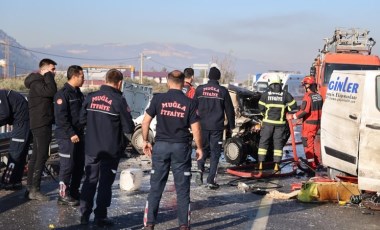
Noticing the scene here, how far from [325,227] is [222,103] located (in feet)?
9.28

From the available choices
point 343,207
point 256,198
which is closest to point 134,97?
point 256,198

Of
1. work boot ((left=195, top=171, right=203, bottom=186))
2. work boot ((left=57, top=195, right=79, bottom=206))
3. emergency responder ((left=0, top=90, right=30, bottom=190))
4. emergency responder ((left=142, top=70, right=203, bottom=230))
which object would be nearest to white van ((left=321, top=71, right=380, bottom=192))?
work boot ((left=195, top=171, right=203, bottom=186))

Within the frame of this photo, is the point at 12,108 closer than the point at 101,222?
No

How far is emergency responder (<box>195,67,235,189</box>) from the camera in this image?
8039 mm

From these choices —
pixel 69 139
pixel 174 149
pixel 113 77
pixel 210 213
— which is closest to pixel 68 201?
pixel 69 139

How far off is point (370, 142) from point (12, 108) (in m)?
4.90

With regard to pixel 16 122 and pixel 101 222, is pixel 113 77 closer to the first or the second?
pixel 101 222

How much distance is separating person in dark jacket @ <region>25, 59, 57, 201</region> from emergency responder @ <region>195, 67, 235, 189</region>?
2.33 meters

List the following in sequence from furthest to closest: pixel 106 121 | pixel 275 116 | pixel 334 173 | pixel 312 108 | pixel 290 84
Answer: pixel 290 84 → pixel 312 108 → pixel 275 116 → pixel 334 173 → pixel 106 121

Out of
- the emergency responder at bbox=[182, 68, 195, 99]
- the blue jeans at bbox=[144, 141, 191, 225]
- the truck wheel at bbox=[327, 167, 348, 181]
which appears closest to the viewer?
the blue jeans at bbox=[144, 141, 191, 225]

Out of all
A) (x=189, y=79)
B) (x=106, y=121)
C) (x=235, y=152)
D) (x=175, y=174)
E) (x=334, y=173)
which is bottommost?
(x=235, y=152)

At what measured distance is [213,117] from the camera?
26.4ft

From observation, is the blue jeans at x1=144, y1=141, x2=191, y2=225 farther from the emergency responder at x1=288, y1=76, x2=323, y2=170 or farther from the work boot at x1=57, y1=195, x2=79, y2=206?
the emergency responder at x1=288, y1=76, x2=323, y2=170

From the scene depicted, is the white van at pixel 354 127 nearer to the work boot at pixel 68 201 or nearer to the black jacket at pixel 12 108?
the work boot at pixel 68 201
